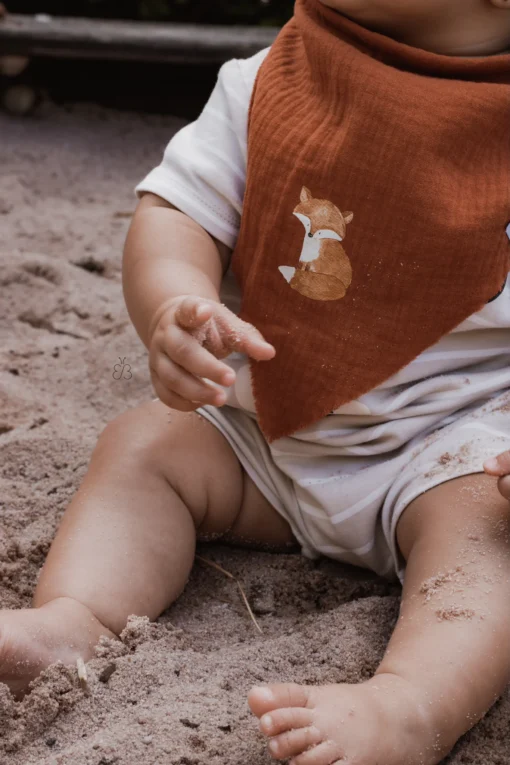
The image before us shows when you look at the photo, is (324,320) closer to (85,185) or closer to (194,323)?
(194,323)

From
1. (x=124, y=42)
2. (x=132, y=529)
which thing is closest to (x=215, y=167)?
(x=132, y=529)

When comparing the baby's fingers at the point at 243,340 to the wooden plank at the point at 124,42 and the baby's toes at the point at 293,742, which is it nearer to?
the baby's toes at the point at 293,742

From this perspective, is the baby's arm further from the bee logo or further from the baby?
the bee logo

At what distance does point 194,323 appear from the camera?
3.03ft

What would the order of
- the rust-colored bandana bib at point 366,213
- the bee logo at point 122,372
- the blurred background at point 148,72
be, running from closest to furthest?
the rust-colored bandana bib at point 366,213
the bee logo at point 122,372
the blurred background at point 148,72

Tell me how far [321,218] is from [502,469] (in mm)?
342

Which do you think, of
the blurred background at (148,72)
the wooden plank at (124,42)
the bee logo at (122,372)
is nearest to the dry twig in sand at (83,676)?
the bee logo at (122,372)

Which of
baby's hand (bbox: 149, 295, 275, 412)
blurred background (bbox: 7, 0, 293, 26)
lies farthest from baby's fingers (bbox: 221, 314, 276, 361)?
blurred background (bbox: 7, 0, 293, 26)

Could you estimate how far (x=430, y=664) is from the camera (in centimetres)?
89

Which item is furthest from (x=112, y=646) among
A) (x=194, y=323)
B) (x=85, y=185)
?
(x=85, y=185)

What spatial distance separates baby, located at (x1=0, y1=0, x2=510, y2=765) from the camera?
3.51ft

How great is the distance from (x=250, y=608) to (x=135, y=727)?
278mm

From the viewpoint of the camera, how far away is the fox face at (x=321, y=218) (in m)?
1.12

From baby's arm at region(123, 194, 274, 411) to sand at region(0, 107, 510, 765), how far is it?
26cm
